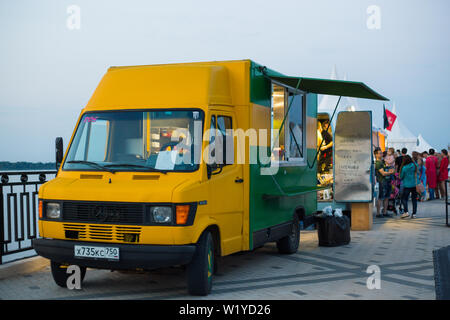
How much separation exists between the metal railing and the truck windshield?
1651 millimetres

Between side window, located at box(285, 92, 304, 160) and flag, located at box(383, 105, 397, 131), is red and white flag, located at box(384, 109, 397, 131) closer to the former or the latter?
flag, located at box(383, 105, 397, 131)

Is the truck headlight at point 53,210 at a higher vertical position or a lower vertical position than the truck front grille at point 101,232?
higher

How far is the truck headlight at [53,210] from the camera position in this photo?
6844mm

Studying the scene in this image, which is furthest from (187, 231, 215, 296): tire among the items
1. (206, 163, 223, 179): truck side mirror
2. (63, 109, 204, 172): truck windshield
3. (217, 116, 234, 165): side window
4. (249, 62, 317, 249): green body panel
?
(249, 62, 317, 249): green body panel

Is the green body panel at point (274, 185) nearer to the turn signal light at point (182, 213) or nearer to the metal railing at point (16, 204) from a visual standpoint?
the turn signal light at point (182, 213)

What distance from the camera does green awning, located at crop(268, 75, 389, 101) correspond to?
8.91 m

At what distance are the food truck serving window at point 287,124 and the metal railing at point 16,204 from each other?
377cm

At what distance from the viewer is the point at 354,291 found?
7.34 m

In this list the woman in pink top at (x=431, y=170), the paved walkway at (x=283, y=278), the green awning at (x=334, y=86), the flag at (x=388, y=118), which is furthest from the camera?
the flag at (x=388, y=118)

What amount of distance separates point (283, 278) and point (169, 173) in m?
2.45

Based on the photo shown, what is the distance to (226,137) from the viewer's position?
7.58m

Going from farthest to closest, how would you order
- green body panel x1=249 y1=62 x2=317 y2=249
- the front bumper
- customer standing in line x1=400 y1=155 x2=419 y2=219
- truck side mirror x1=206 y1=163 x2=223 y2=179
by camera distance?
customer standing in line x1=400 y1=155 x2=419 y2=219, green body panel x1=249 y1=62 x2=317 y2=249, truck side mirror x1=206 y1=163 x2=223 y2=179, the front bumper

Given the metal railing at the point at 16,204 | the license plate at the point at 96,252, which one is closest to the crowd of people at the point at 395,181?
the metal railing at the point at 16,204
